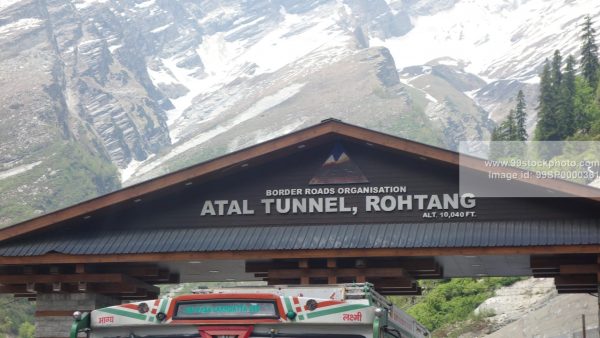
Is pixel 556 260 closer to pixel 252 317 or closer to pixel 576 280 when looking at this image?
pixel 576 280

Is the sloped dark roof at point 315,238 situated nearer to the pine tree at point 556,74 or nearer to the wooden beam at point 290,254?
the wooden beam at point 290,254

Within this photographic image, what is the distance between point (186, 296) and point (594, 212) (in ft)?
53.9

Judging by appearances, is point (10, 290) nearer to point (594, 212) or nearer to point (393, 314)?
point (594, 212)

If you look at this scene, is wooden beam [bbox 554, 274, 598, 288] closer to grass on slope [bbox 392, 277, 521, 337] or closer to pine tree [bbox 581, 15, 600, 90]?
grass on slope [bbox 392, 277, 521, 337]

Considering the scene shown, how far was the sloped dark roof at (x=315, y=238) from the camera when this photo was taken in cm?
2781

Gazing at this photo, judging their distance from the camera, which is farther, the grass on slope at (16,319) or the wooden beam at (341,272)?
the grass on slope at (16,319)

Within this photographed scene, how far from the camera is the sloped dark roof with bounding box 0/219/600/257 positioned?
27.8 metres

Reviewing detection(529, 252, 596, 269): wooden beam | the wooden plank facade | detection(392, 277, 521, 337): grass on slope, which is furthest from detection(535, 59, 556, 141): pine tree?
detection(529, 252, 596, 269): wooden beam

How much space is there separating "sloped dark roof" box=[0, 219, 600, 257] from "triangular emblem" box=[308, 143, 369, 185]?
1152 millimetres

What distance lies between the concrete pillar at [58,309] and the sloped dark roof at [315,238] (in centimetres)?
146

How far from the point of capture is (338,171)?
2956cm

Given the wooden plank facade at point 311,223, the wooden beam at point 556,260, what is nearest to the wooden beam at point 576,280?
the wooden plank facade at point 311,223

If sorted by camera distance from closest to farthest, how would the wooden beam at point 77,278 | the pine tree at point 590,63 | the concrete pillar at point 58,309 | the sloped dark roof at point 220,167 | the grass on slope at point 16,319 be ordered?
the sloped dark roof at point 220,167 → the concrete pillar at point 58,309 → the wooden beam at point 77,278 → the pine tree at point 590,63 → the grass on slope at point 16,319

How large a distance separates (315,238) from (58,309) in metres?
6.98
